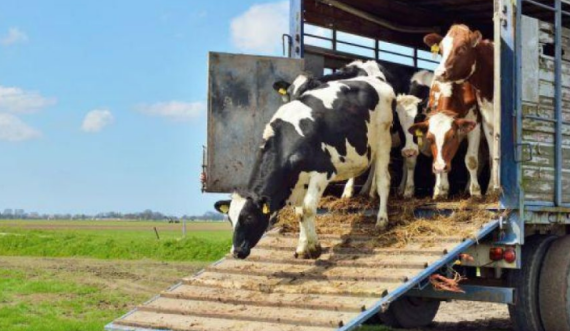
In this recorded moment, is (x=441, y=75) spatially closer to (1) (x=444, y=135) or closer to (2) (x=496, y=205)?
(1) (x=444, y=135)

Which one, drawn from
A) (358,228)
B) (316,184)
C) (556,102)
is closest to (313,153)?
(316,184)

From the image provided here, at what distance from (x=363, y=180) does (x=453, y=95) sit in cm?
186

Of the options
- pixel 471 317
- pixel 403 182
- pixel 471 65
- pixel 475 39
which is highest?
pixel 475 39

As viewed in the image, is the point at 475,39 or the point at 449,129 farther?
the point at 475,39

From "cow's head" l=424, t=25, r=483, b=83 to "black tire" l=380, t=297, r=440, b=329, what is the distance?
9.96 ft

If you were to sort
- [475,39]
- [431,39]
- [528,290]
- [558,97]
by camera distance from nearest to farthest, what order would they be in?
[528,290]
[558,97]
[475,39]
[431,39]

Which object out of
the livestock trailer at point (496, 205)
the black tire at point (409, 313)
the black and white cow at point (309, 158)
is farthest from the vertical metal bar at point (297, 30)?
the black tire at point (409, 313)

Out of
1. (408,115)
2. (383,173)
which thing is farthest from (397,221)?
(408,115)

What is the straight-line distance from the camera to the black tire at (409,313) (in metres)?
9.88

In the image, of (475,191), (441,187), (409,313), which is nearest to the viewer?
(475,191)

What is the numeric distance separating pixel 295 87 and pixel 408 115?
1.38 metres

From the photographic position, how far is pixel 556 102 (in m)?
8.37

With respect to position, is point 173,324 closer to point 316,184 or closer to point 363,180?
point 316,184

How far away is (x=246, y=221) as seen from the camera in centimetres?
779
